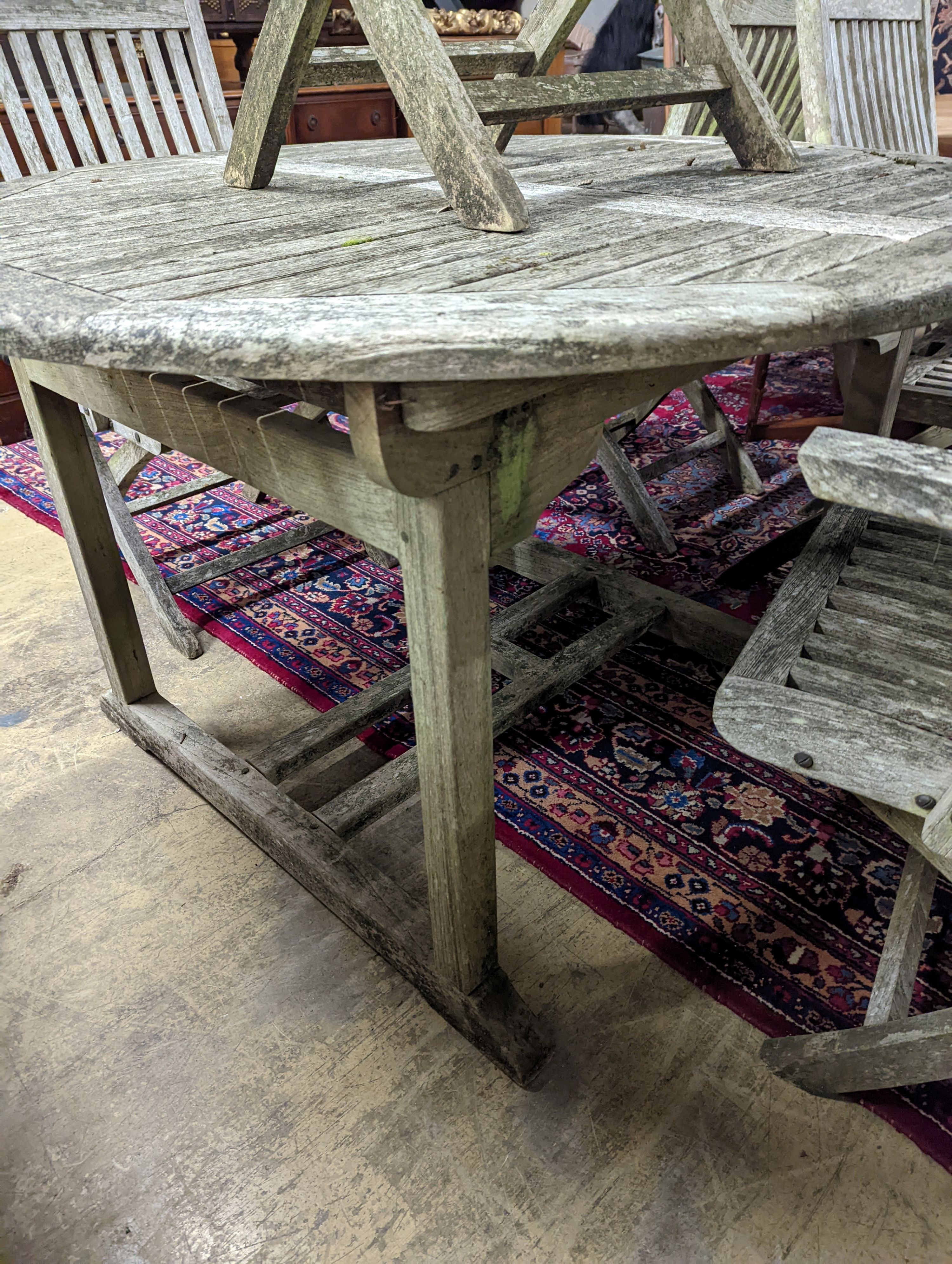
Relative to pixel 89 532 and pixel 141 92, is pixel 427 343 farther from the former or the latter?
pixel 141 92

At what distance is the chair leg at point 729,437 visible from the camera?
264 cm

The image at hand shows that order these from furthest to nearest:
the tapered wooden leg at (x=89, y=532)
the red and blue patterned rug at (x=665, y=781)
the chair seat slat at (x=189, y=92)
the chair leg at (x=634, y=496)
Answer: the chair leg at (x=634, y=496)
the chair seat slat at (x=189, y=92)
the tapered wooden leg at (x=89, y=532)
the red and blue patterned rug at (x=665, y=781)

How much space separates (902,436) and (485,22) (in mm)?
3311

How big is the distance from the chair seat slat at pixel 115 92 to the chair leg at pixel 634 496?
1.34 m

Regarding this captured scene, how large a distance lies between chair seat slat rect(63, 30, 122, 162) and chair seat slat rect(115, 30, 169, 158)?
0.26ft

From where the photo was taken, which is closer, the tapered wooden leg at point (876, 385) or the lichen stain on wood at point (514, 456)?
the lichen stain on wood at point (514, 456)

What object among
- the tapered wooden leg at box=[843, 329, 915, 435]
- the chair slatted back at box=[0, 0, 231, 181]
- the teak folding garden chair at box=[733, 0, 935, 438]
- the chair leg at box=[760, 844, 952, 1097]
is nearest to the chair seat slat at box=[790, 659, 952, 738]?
the chair leg at box=[760, 844, 952, 1097]

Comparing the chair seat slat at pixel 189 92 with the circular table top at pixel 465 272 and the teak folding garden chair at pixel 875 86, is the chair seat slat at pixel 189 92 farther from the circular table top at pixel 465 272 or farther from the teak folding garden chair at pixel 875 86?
the teak folding garden chair at pixel 875 86

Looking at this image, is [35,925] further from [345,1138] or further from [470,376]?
[470,376]

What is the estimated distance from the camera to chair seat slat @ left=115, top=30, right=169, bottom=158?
1.93m

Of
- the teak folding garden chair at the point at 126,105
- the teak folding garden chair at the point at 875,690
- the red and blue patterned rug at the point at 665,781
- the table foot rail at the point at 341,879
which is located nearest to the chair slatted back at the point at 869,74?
the red and blue patterned rug at the point at 665,781

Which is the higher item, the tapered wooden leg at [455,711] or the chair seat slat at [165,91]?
the chair seat slat at [165,91]

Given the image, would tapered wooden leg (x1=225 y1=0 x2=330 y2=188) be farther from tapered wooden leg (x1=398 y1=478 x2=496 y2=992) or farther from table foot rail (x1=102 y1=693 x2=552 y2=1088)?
table foot rail (x1=102 y1=693 x2=552 y2=1088)

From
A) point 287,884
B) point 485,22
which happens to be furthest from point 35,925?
point 485,22
